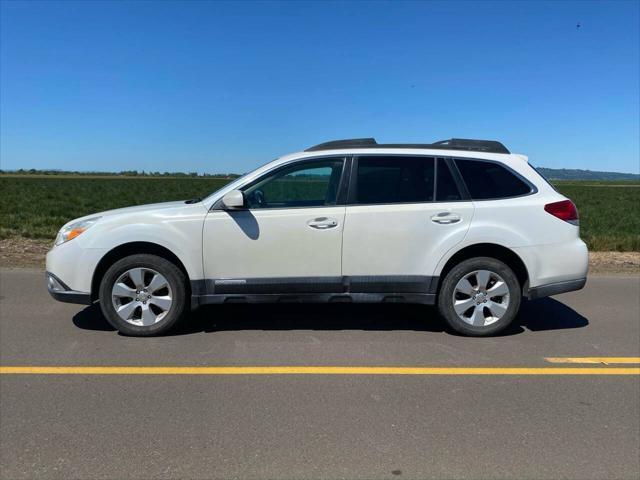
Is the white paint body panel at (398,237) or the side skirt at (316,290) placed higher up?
the white paint body panel at (398,237)

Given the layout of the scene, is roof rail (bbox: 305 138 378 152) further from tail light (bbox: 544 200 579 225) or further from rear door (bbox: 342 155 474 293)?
tail light (bbox: 544 200 579 225)

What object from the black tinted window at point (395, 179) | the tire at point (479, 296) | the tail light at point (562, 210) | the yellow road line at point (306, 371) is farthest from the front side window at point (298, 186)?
the tail light at point (562, 210)

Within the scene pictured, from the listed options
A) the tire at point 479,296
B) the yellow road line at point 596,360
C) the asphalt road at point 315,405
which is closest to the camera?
the asphalt road at point 315,405

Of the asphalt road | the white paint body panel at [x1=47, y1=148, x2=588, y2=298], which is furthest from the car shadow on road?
the white paint body panel at [x1=47, y1=148, x2=588, y2=298]

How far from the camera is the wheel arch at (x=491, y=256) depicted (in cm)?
504

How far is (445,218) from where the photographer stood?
4945mm

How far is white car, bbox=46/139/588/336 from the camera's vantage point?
4.86 m

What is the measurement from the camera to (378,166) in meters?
5.05

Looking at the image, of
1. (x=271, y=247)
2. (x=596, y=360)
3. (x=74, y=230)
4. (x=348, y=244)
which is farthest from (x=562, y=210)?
(x=74, y=230)

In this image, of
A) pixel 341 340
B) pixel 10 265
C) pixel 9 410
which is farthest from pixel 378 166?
pixel 10 265

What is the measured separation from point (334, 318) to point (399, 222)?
140cm

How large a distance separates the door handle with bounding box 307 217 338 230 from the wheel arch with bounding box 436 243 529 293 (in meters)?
1.17

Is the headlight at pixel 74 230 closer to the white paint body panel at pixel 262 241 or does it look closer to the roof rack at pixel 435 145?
the white paint body panel at pixel 262 241

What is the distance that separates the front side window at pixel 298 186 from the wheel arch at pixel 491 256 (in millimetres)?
1303
